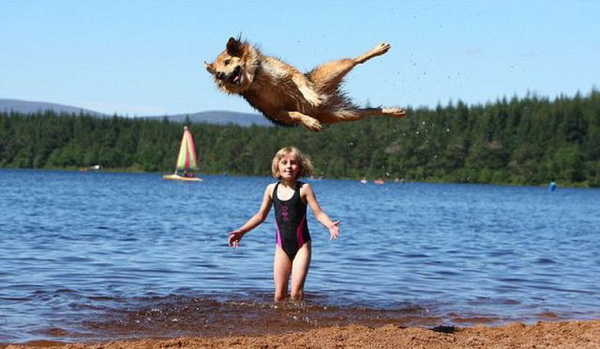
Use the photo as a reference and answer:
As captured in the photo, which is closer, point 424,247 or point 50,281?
point 50,281

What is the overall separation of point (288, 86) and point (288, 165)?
7.53 ft

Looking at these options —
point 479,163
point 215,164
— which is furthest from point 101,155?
point 479,163

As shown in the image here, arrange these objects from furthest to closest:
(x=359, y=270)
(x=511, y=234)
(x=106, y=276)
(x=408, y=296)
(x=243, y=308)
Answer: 1. (x=511, y=234)
2. (x=359, y=270)
3. (x=106, y=276)
4. (x=408, y=296)
5. (x=243, y=308)

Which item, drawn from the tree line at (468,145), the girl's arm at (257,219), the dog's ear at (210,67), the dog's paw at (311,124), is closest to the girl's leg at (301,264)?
the girl's arm at (257,219)

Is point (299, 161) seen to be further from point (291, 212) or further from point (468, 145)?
point (468, 145)

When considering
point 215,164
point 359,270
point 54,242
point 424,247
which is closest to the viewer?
point 359,270

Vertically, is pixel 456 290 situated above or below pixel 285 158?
below

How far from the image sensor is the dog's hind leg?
868 cm

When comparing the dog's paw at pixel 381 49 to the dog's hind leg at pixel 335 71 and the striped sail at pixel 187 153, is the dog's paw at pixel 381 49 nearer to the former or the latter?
the dog's hind leg at pixel 335 71

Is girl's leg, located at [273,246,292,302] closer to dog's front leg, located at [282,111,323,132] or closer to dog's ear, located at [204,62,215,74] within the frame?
dog's front leg, located at [282,111,323,132]

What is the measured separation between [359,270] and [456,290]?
3192 millimetres

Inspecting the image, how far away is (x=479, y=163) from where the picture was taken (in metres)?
145

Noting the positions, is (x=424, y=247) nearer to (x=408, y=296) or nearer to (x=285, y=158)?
(x=408, y=296)

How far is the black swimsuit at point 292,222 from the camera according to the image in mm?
11031
